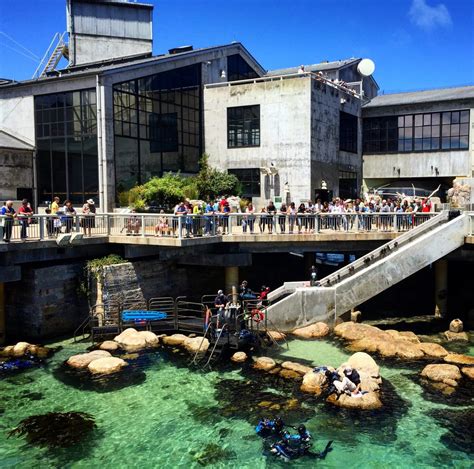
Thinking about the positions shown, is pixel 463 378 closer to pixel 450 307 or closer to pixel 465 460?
pixel 465 460

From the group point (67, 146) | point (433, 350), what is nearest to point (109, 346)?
point (433, 350)

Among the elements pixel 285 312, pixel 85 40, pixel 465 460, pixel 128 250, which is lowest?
pixel 465 460

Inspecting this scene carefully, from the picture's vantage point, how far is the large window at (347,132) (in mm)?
38906

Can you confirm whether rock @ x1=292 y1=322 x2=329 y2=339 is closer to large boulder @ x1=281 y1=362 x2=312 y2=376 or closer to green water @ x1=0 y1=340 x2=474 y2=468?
green water @ x1=0 y1=340 x2=474 y2=468

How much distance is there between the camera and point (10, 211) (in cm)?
2092

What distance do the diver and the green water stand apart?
219 mm

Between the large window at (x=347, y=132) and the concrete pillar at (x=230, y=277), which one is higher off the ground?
the large window at (x=347, y=132)

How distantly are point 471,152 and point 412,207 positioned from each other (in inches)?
549

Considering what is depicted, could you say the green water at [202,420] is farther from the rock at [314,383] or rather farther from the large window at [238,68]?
the large window at [238,68]

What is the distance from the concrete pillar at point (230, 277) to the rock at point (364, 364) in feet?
30.2

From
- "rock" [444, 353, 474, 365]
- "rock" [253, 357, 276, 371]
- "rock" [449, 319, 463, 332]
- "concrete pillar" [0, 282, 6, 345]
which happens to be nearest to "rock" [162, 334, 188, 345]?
"rock" [253, 357, 276, 371]

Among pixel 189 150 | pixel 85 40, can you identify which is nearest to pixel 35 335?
pixel 189 150

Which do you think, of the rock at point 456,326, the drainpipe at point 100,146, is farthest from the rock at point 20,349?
the rock at point 456,326

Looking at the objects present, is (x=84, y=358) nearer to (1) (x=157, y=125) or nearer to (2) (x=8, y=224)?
(2) (x=8, y=224)
